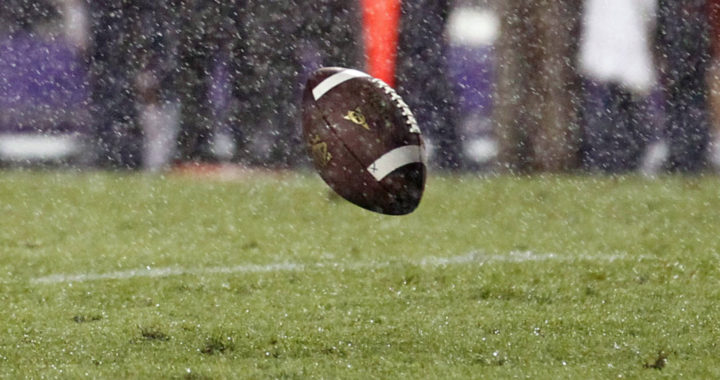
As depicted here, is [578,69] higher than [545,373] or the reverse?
higher

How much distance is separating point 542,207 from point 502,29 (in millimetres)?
3814

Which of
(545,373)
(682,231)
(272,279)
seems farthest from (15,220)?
(545,373)

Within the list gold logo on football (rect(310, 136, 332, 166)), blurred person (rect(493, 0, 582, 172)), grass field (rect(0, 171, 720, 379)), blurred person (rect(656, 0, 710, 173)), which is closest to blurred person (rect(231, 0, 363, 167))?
blurred person (rect(493, 0, 582, 172))

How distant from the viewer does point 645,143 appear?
47.6 feet

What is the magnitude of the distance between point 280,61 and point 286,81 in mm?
286

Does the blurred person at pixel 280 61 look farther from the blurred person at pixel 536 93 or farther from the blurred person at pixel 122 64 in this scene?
the blurred person at pixel 536 93

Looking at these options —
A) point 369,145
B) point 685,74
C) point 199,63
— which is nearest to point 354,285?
point 369,145

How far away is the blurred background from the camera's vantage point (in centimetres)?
1389

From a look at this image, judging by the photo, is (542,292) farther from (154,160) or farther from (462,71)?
(462,71)

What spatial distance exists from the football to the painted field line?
842 mm

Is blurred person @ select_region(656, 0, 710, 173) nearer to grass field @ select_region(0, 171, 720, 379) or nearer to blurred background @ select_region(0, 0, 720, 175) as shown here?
blurred background @ select_region(0, 0, 720, 175)

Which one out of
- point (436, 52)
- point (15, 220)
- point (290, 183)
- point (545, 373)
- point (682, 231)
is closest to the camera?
point (545, 373)

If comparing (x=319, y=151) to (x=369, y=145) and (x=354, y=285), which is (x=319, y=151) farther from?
(x=354, y=285)

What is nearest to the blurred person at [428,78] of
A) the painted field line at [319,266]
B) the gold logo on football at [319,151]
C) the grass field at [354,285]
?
the grass field at [354,285]
